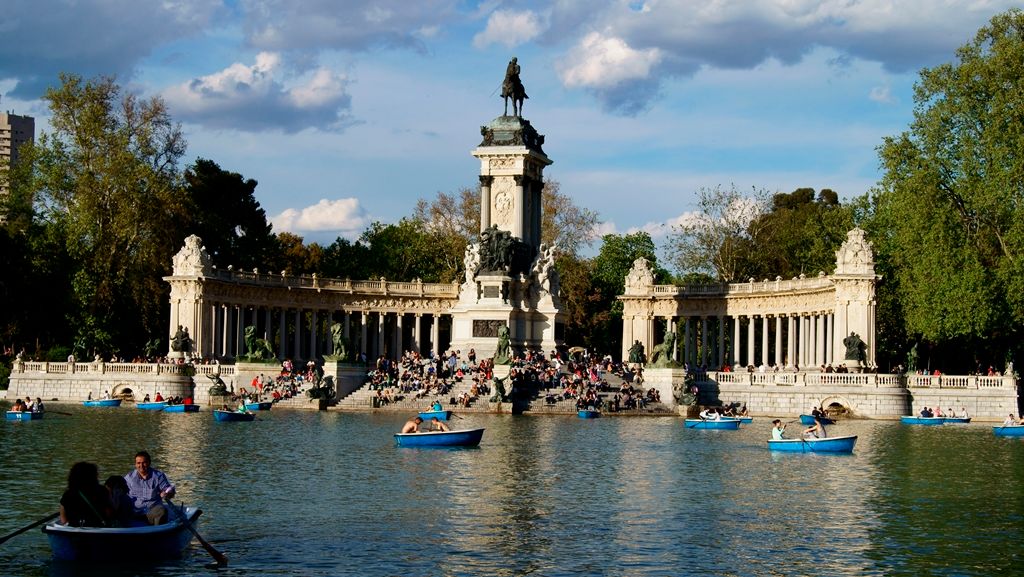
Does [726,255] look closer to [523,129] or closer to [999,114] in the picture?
[523,129]

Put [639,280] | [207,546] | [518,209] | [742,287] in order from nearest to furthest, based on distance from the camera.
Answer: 1. [207,546]
2. [518,209]
3. [742,287]
4. [639,280]

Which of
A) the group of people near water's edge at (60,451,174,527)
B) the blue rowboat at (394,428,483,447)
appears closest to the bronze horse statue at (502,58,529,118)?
the blue rowboat at (394,428,483,447)

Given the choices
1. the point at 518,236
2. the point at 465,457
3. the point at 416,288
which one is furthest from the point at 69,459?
the point at 416,288

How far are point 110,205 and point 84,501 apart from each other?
2702 inches

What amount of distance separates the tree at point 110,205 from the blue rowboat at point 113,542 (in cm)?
6365

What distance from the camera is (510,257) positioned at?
79062 millimetres

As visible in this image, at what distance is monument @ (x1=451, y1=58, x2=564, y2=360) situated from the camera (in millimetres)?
78438

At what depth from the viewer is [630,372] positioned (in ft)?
243

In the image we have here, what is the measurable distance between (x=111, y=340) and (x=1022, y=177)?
5199 centimetres

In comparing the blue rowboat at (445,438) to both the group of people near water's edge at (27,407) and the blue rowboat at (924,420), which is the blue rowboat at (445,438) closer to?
the group of people near water's edge at (27,407)

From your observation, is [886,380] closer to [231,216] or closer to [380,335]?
[380,335]

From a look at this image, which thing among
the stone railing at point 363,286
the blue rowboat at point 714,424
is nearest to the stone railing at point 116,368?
the stone railing at point 363,286

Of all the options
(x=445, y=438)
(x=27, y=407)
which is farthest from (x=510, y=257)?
(x=445, y=438)

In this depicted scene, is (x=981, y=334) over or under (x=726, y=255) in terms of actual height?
under
